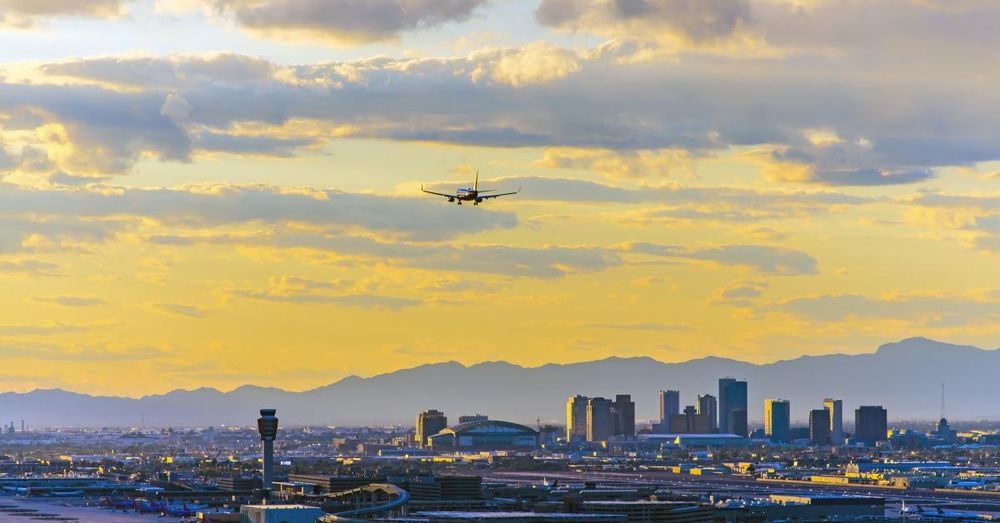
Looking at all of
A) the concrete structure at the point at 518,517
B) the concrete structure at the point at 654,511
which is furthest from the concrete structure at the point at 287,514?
the concrete structure at the point at 654,511

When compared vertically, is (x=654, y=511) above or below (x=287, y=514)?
above

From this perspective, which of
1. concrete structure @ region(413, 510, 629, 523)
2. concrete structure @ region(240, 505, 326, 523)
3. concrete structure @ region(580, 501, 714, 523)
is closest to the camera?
concrete structure @ region(413, 510, 629, 523)

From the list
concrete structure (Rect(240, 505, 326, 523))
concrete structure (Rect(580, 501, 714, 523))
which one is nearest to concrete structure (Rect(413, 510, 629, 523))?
concrete structure (Rect(580, 501, 714, 523))

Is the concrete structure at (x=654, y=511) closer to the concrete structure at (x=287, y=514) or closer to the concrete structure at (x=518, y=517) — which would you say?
the concrete structure at (x=518, y=517)

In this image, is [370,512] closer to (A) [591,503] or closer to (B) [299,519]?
(B) [299,519]

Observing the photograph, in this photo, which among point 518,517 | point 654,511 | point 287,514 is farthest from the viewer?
point 654,511

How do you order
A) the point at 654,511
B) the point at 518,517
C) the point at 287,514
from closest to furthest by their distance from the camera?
1. the point at 518,517
2. the point at 287,514
3. the point at 654,511

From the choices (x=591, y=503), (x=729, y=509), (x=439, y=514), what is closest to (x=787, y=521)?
(x=729, y=509)

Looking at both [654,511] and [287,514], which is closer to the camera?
[287,514]

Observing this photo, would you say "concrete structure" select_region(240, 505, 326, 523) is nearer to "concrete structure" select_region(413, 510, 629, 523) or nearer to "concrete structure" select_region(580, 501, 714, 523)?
"concrete structure" select_region(413, 510, 629, 523)

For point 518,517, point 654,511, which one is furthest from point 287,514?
point 654,511

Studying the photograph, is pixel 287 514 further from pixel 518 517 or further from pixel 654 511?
pixel 654 511
